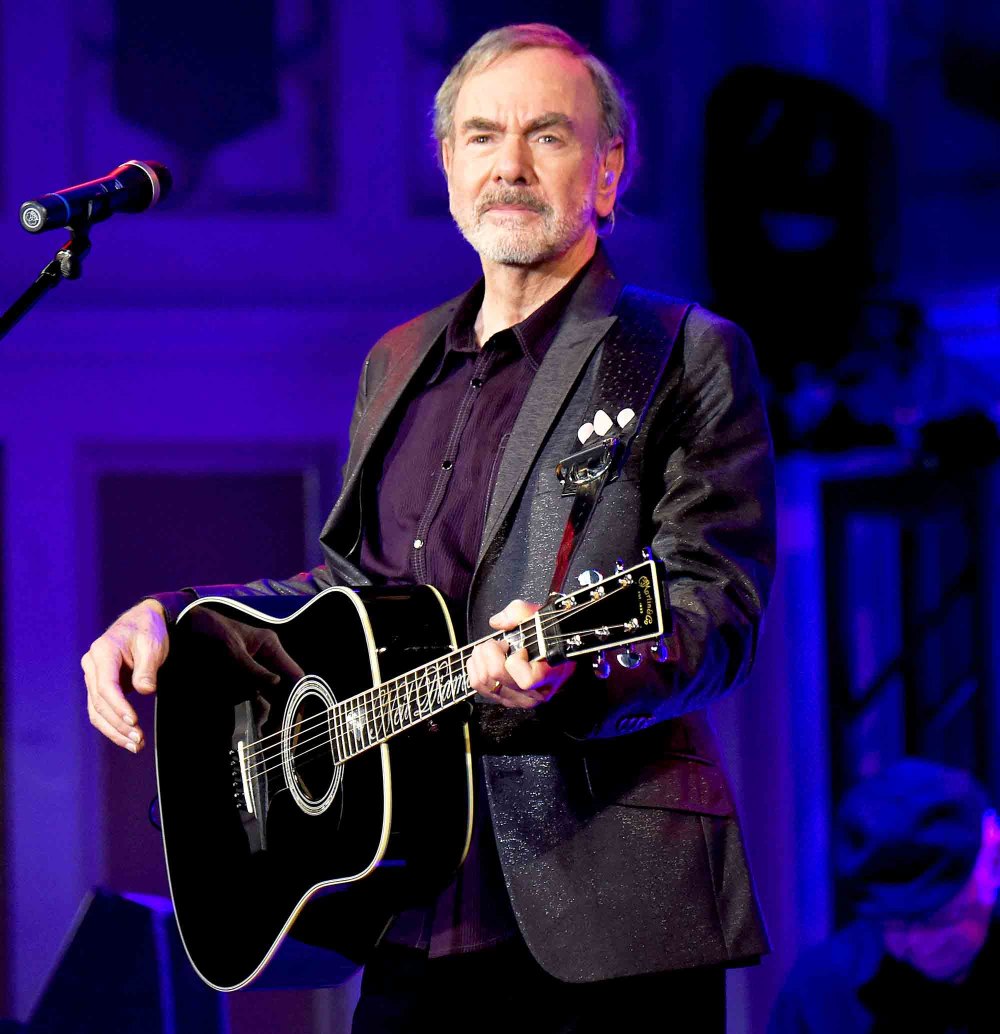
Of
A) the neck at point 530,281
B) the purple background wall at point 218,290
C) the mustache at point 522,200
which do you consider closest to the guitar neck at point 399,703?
the neck at point 530,281

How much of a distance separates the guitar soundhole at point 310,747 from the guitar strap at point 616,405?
390mm

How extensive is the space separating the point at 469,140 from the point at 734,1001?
2.57 metres

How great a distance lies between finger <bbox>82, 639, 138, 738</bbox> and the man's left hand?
2.41 feet

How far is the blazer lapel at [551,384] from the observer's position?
202cm

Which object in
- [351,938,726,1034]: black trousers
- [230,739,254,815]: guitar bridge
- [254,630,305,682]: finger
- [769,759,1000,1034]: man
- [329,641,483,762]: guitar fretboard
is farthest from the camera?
[769,759,1000,1034]: man

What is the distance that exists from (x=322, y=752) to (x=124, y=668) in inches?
18.9

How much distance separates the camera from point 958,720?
3584 mm

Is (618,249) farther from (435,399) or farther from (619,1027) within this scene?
(619,1027)

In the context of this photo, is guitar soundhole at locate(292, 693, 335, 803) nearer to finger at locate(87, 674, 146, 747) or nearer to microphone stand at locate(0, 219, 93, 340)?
finger at locate(87, 674, 146, 747)

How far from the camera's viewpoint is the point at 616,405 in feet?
6.59

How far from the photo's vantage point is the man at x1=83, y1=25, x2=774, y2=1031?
72.6 inches

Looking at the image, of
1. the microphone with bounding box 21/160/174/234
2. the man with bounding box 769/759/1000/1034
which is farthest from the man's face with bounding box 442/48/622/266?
the man with bounding box 769/759/1000/1034

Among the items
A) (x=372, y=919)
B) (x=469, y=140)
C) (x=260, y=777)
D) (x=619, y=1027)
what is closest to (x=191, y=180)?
(x=469, y=140)

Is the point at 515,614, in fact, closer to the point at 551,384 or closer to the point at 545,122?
the point at 551,384
